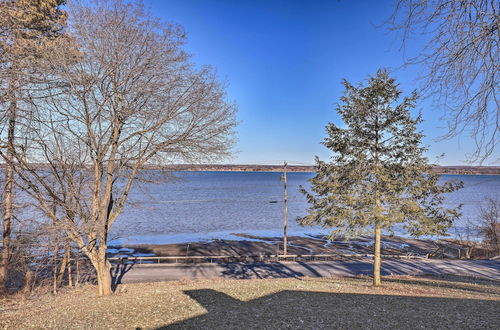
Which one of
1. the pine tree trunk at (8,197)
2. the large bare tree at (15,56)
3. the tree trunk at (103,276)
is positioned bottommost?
the tree trunk at (103,276)

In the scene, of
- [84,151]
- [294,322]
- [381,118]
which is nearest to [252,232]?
[381,118]

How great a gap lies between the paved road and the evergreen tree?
7630mm

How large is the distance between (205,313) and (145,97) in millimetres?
6526

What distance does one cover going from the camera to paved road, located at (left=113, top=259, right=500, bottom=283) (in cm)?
1959

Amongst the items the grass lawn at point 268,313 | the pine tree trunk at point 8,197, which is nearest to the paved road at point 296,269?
the pine tree trunk at point 8,197

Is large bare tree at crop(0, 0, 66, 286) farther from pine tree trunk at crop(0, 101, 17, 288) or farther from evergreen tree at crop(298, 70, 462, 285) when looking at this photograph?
evergreen tree at crop(298, 70, 462, 285)

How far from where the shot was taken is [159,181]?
11320 mm

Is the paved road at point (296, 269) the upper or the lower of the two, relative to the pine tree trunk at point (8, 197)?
lower

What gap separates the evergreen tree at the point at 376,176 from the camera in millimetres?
12445

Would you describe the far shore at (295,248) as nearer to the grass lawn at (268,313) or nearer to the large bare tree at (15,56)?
the grass lawn at (268,313)

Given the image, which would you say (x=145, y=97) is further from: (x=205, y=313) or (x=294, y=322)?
(x=294, y=322)

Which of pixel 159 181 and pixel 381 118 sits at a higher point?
pixel 381 118

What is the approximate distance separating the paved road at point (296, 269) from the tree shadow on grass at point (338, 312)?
10.5 metres

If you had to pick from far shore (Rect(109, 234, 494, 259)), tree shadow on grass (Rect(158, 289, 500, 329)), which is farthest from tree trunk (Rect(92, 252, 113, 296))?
far shore (Rect(109, 234, 494, 259))
